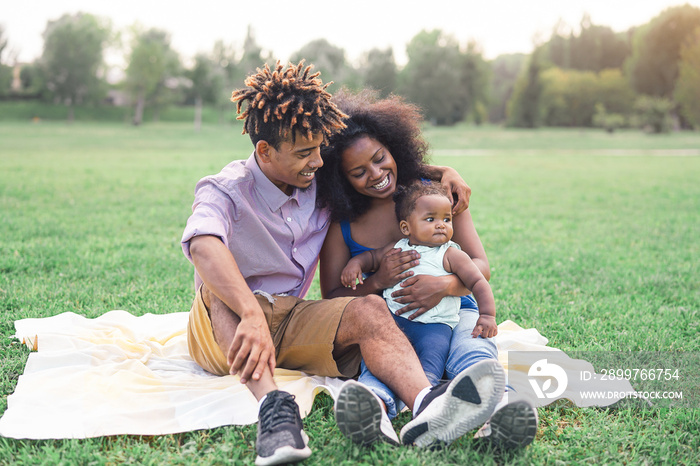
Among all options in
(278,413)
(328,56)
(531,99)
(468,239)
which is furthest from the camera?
(328,56)

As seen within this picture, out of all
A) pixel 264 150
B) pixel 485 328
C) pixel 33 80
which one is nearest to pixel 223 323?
pixel 264 150

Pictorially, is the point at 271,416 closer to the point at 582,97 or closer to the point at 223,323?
the point at 223,323

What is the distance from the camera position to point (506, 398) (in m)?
2.51

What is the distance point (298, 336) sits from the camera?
2.93m

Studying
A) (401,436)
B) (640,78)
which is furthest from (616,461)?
(640,78)

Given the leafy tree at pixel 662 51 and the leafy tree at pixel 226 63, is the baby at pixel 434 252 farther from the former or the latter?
the leafy tree at pixel 662 51

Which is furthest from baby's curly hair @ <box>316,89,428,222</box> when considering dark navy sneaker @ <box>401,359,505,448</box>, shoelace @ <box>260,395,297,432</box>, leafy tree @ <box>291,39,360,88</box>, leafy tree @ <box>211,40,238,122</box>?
leafy tree @ <box>291,39,360,88</box>

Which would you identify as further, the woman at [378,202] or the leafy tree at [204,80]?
the leafy tree at [204,80]

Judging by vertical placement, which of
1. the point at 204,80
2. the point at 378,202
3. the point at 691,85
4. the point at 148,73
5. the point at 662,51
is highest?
the point at 662,51

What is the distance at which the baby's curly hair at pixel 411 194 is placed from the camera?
10.4ft

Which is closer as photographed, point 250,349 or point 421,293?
point 250,349

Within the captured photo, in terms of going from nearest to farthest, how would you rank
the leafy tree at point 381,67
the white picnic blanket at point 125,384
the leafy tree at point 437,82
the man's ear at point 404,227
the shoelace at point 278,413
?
the shoelace at point 278,413
the white picnic blanket at point 125,384
the man's ear at point 404,227
the leafy tree at point 381,67
the leafy tree at point 437,82

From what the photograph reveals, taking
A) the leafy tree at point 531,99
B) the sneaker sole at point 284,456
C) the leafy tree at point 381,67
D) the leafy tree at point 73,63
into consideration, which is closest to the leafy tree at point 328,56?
the leafy tree at point 381,67

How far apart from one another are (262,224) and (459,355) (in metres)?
1.17
